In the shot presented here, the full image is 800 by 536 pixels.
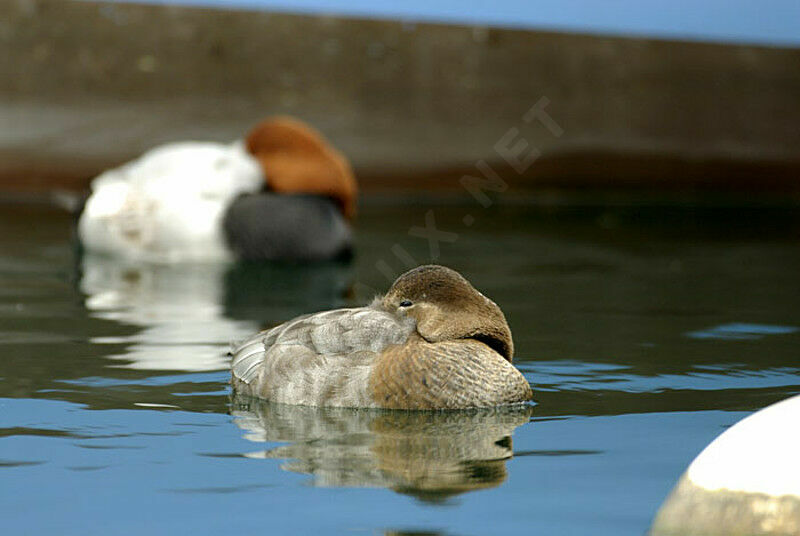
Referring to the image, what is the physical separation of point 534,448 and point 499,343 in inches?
21.7

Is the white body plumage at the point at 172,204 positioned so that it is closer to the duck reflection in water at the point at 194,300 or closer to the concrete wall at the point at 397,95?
the duck reflection in water at the point at 194,300

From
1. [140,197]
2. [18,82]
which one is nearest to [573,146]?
[18,82]

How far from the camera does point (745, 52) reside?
458 inches

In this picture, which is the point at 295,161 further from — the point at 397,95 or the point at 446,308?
the point at 446,308

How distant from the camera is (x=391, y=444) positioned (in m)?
3.19

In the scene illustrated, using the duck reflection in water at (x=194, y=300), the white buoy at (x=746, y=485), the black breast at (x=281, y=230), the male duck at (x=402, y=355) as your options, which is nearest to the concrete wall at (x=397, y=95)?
the duck reflection in water at (x=194, y=300)

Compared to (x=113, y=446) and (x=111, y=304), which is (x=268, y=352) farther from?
(x=111, y=304)

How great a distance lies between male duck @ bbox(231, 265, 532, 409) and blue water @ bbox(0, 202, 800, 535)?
5 cm

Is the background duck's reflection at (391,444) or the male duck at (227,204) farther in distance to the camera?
the male duck at (227,204)

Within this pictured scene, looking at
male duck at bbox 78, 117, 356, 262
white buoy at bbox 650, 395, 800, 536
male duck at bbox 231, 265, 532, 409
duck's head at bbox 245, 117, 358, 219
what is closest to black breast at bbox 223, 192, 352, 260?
male duck at bbox 78, 117, 356, 262

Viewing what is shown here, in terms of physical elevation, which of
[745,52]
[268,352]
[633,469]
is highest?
[745,52]

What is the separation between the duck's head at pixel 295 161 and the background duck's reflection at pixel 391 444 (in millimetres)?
3644

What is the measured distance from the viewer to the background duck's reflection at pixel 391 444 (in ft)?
9.46

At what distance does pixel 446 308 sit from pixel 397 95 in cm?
733
